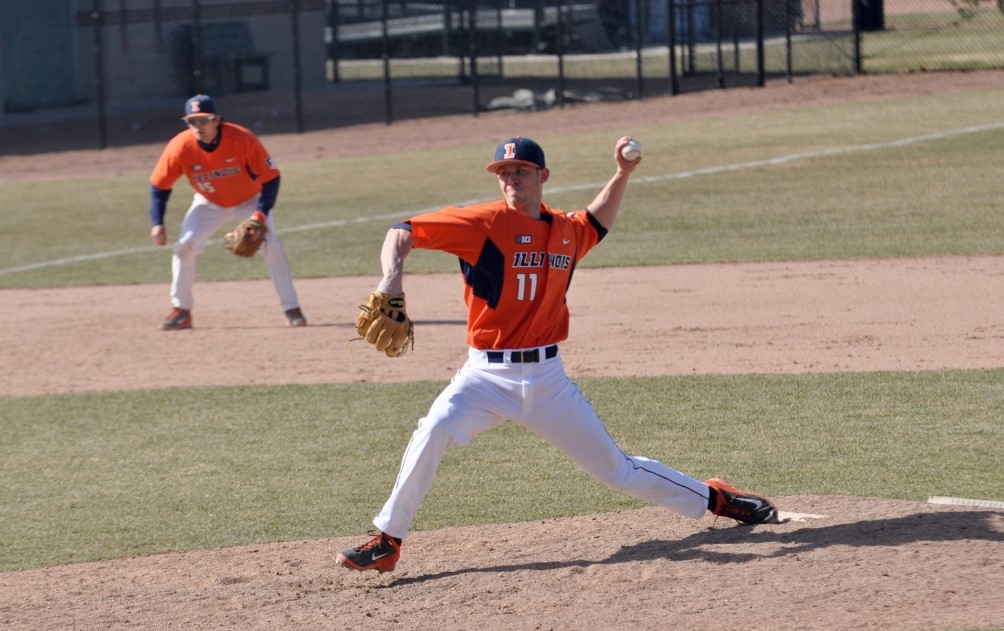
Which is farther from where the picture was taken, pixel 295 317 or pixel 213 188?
pixel 295 317

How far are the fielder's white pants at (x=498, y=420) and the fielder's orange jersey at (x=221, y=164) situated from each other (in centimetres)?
589

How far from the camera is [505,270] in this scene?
5266mm

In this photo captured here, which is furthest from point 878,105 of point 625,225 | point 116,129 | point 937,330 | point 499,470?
point 499,470

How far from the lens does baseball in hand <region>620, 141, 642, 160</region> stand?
18.2 feet

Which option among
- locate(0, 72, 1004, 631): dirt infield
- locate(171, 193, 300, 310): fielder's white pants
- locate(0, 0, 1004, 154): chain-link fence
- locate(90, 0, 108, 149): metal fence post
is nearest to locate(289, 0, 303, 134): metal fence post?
locate(0, 0, 1004, 154): chain-link fence

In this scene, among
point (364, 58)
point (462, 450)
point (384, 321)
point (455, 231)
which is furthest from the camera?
point (364, 58)

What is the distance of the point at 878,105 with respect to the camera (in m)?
21.4

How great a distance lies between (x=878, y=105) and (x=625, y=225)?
835 centimetres

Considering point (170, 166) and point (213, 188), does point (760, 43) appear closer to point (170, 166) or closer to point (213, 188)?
point (213, 188)

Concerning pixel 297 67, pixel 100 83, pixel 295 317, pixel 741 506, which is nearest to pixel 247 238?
pixel 295 317

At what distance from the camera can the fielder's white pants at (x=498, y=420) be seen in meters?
5.22

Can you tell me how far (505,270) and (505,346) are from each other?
12.1 inches

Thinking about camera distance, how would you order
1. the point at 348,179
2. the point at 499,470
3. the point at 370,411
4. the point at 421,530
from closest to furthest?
the point at 421,530 < the point at 499,470 < the point at 370,411 < the point at 348,179

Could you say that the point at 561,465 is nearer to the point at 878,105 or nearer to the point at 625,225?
the point at 625,225
